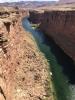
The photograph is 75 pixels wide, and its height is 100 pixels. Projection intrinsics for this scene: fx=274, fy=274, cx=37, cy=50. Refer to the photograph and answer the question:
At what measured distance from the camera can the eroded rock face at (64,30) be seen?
47.1m

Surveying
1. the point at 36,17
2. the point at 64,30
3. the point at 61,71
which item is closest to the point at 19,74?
the point at 61,71

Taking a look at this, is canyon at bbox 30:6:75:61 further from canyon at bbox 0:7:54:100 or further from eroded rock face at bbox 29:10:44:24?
eroded rock face at bbox 29:10:44:24

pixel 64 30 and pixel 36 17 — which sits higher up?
pixel 64 30

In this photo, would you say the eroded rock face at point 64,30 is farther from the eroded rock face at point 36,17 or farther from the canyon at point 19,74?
the eroded rock face at point 36,17

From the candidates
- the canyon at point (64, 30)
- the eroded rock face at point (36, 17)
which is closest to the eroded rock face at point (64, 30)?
the canyon at point (64, 30)

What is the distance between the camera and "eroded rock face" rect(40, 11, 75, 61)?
47.1m

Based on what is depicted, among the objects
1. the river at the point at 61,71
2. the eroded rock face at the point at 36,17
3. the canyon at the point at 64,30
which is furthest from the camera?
the eroded rock face at the point at 36,17

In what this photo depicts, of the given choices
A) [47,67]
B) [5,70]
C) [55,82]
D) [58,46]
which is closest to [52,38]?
[58,46]

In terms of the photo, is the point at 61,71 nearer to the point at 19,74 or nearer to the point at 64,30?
the point at 19,74

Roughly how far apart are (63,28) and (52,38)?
5.73 m

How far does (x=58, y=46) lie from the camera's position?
52.4 metres

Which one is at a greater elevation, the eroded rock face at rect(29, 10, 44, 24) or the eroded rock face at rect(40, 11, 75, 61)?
the eroded rock face at rect(40, 11, 75, 61)

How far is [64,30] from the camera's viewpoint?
55688 millimetres

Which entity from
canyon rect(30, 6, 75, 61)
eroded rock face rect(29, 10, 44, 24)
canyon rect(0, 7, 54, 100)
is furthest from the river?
eroded rock face rect(29, 10, 44, 24)
